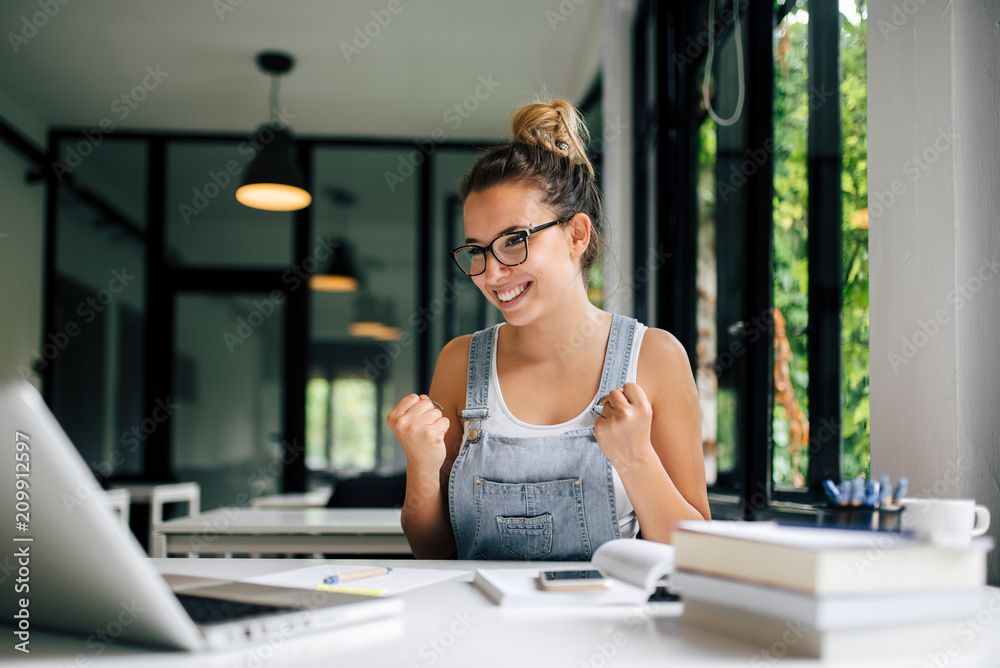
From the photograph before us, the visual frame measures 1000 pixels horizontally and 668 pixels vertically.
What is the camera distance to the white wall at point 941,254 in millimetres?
1067

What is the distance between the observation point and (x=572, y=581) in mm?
849

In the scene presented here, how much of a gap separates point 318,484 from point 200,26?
11.0ft

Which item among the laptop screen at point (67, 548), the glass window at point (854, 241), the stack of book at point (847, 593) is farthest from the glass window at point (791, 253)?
the laptop screen at point (67, 548)

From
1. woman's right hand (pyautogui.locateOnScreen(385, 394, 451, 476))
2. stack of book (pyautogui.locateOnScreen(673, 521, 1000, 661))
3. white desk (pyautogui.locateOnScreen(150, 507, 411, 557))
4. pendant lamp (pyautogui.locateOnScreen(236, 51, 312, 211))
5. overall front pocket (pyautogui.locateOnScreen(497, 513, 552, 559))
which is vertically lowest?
white desk (pyautogui.locateOnScreen(150, 507, 411, 557))

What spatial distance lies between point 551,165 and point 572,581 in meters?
1.02

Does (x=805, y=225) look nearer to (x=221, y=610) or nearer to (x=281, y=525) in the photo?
(x=281, y=525)

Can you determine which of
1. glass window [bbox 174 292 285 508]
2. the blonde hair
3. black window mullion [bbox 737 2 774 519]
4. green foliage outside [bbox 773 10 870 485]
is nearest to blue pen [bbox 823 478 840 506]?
green foliage outside [bbox 773 10 870 485]

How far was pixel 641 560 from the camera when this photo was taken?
86 centimetres

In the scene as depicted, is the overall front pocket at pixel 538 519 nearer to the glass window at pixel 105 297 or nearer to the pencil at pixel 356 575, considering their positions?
the pencil at pixel 356 575

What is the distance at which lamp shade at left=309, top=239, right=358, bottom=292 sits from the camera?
19.5ft

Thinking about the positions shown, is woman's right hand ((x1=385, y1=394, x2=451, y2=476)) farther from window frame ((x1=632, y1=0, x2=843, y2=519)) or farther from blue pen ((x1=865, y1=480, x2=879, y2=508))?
window frame ((x1=632, y1=0, x2=843, y2=519))

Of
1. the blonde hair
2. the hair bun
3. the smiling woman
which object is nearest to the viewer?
the smiling woman

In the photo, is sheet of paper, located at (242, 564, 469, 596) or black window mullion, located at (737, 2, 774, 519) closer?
sheet of paper, located at (242, 564, 469, 596)

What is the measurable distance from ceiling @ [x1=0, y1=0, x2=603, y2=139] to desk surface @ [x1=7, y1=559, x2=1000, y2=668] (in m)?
3.99
